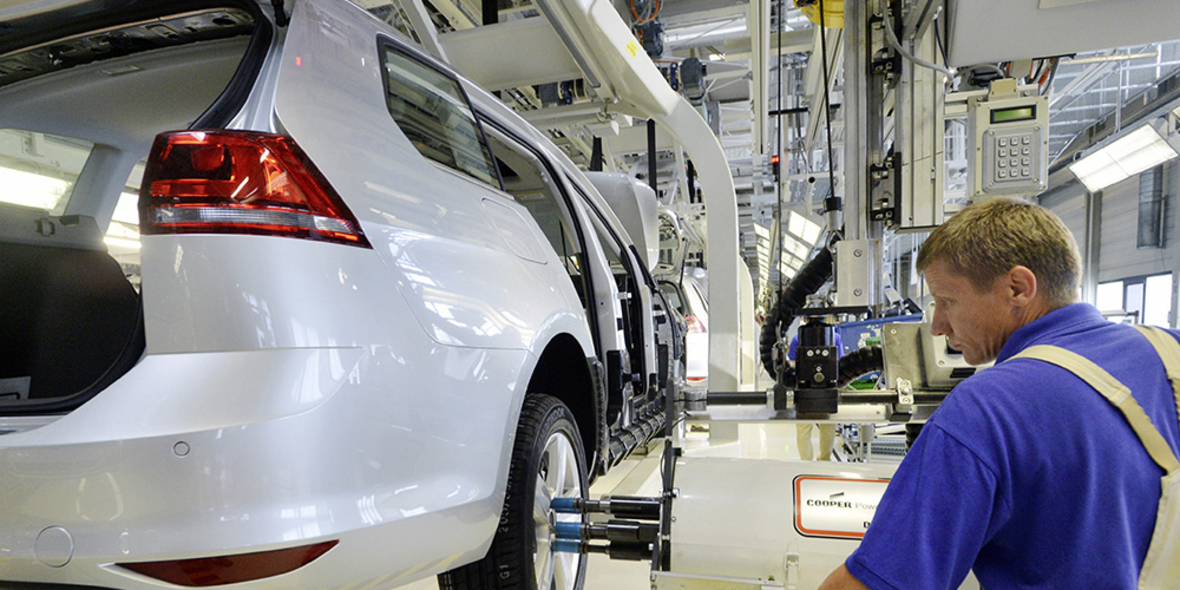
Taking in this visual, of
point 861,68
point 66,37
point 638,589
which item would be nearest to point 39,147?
point 66,37

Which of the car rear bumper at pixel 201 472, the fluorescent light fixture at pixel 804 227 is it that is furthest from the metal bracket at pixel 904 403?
the fluorescent light fixture at pixel 804 227

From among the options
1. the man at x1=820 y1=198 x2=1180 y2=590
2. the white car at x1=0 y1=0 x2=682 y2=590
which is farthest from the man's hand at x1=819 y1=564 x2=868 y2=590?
the white car at x1=0 y1=0 x2=682 y2=590

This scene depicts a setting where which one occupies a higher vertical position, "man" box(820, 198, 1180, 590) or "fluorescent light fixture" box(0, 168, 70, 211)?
"fluorescent light fixture" box(0, 168, 70, 211)

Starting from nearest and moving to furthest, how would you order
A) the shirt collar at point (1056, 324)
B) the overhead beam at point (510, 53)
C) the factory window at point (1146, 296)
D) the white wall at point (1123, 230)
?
the shirt collar at point (1056, 324)
the overhead beam at point (510, 53)
the white wall at point (1123, 230)
the factory window at point (1146, 296)

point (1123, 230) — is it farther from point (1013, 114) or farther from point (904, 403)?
point (904, 403)

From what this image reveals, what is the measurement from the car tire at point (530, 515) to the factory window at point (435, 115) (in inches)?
25.7

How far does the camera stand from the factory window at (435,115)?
4.88ft

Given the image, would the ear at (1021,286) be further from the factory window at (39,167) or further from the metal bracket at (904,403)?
the factory window at (39,167)

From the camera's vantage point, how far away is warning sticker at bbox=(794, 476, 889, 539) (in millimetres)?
1657

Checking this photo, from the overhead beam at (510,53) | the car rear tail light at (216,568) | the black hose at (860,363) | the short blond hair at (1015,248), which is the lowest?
the black hose at (860,363)

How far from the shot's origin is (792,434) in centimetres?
697

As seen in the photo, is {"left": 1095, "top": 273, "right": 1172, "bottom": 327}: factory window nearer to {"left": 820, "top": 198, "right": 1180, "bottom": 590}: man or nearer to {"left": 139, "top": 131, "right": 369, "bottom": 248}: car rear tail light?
{"left": 820, "top": 198, "right": 1180, "bottom": 590}: man

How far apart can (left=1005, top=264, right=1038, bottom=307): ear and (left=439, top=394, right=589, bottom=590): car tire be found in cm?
108

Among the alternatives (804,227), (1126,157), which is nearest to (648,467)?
(804,227)
